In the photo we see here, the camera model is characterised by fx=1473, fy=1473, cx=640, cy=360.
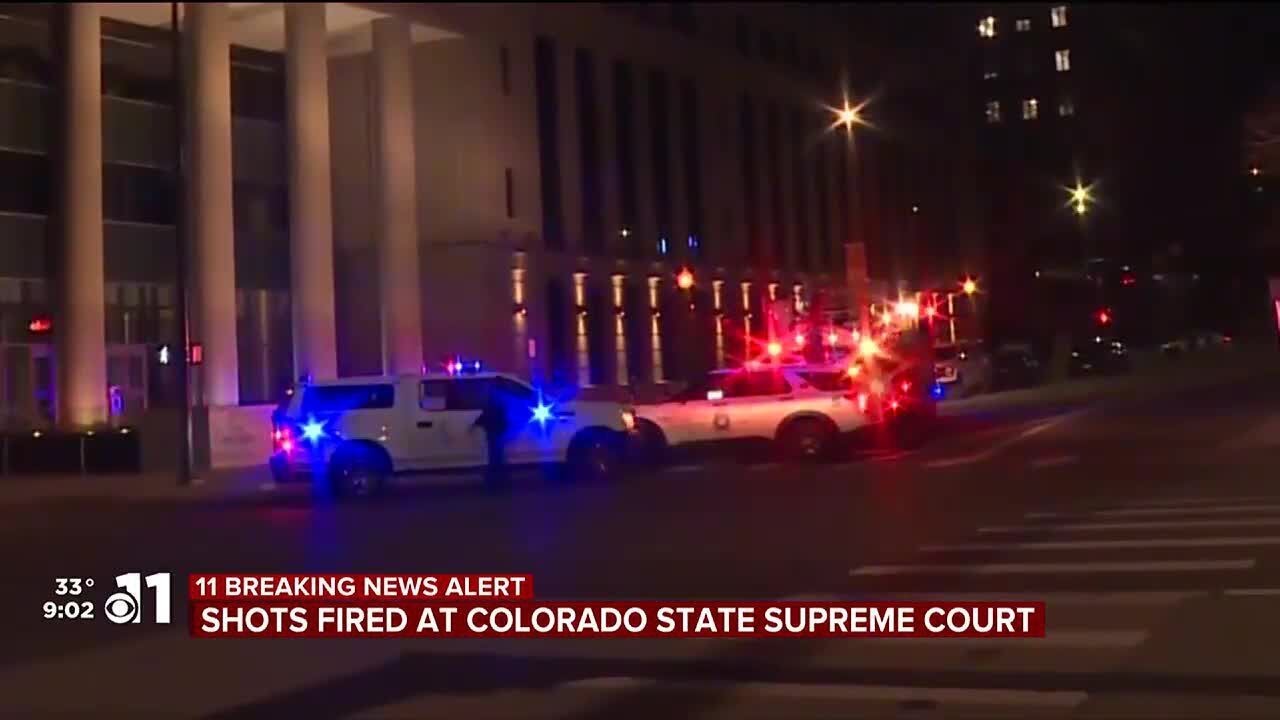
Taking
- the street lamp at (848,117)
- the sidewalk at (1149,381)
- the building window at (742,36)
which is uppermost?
the building window at (742,36)

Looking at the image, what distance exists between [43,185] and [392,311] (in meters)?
10.1

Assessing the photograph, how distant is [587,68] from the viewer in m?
47.8

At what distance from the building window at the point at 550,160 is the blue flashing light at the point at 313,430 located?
25006 millimetres

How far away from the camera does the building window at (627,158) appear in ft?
167

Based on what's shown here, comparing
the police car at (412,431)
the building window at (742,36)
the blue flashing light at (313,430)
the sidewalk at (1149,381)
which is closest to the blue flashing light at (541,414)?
the police car at (412,431)

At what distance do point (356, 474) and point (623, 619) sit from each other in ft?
40.0

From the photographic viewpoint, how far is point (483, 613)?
422 inches

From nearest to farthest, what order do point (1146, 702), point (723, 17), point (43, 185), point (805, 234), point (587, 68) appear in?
point (1146, 702) → point (43, 185) → point (587, 68) → point (723, 17) → point (805, 234)

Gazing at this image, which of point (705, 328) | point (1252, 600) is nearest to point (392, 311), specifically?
point (705, 328)

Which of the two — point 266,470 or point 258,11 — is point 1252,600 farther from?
point 266,470

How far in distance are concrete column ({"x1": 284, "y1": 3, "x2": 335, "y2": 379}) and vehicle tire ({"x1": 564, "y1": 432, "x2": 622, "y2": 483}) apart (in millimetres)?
15849

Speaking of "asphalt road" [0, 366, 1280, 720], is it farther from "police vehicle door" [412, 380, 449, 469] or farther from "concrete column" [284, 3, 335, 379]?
"concrete column" [284, 3, 335, 379]

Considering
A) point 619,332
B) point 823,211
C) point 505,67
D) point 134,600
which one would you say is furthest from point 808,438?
point 823,211

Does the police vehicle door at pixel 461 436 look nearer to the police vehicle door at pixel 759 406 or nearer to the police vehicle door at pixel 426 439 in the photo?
the police vehicle door at pixel 426 439
